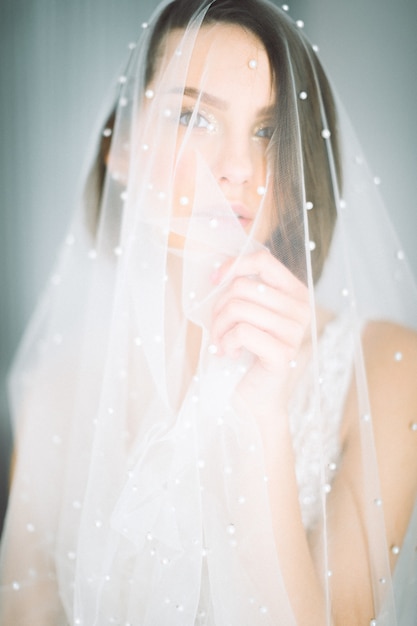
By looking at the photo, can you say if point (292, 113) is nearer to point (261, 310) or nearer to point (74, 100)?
point (261, 310)

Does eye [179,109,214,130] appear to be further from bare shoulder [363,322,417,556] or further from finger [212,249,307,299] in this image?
bare shoulder [363,322,417,556]

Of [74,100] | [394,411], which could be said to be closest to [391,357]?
[394,411]

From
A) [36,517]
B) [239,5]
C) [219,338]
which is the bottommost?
[36,517]

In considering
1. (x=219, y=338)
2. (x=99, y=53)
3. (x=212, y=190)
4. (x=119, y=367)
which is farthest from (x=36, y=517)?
(x=99, y=53)

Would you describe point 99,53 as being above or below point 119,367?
above

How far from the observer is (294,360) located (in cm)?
47

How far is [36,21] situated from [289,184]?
477 millimetres

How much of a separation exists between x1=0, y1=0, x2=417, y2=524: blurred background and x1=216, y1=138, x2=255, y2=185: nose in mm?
208

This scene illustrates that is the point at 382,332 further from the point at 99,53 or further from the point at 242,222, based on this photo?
the point at 99,53

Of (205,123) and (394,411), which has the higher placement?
(205,123)

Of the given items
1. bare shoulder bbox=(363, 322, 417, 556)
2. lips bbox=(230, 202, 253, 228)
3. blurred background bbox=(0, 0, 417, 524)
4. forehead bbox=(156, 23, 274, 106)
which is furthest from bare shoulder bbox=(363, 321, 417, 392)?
forehead bbox=(156, 23, 274, 106)

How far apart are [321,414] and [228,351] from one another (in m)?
0.22

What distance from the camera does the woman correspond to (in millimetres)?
445

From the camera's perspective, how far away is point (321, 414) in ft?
1.96
